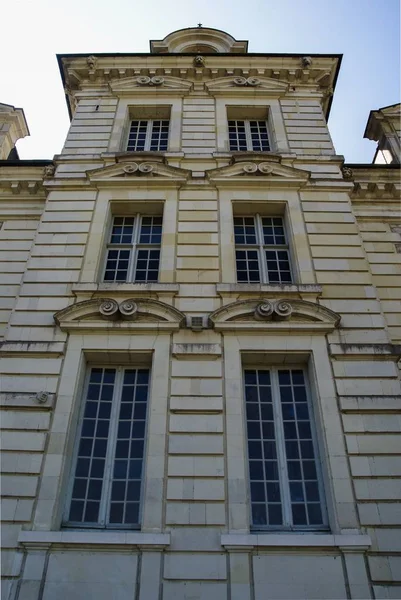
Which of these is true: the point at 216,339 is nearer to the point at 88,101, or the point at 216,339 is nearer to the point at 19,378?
the point at 19,378

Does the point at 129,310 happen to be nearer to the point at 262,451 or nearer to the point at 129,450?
the point at 129,450

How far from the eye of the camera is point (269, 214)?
44.5 feet

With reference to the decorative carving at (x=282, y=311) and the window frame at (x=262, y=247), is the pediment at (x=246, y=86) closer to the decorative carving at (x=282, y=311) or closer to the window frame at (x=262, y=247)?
the window frame at (x=262, y=247)

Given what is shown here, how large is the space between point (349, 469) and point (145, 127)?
41.4ft

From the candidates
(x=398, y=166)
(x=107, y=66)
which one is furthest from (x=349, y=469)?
(x=107, y=66)

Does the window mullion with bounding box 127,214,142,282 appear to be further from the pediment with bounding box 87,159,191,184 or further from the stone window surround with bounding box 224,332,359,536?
the stone window surround with bounding box 224,332,359,536

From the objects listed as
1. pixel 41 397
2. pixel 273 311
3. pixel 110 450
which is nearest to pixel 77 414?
pixel 41 397

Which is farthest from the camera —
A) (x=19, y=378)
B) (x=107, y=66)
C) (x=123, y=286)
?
(x=107, y=66)

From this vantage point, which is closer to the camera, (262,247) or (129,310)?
(129,310)

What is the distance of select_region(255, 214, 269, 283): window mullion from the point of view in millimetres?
12045

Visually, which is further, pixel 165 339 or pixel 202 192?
pixel 202 192

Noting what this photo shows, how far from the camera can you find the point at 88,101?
17.2 metres

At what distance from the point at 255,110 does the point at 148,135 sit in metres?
3.68

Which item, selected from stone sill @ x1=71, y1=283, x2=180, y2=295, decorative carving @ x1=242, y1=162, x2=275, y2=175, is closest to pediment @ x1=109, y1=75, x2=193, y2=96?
decorative carving @ x1=242, y1=162, x2=275, y2=175
